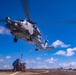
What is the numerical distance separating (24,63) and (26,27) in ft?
168

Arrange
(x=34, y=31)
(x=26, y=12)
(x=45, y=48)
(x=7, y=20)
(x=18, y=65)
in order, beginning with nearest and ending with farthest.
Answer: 1. (x=26, y=12)
2. (x=7, y=20)
3. (x=34, y=31)
4. (x=45, y=48)
5. (x=18, y=65)

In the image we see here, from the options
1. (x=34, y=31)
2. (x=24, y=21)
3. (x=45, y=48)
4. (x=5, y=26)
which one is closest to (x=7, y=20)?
(x=5, y=26)

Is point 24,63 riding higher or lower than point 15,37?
higher

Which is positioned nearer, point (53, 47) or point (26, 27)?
point (26, 27)

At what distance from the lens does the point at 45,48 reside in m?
68.1

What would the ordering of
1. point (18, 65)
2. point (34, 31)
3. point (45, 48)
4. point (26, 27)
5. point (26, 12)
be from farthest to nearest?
point (18, 65)
point (45, 48)
point (34, 31)
point (26, 27)
point (26, 12)

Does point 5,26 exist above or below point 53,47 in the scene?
below

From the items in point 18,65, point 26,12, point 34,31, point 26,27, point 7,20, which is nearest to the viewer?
point 26,12

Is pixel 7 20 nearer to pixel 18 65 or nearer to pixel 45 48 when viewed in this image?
pixel 45 48

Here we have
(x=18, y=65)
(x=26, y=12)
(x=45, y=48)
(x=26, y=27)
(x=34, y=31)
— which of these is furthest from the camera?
(x=18, y=65)

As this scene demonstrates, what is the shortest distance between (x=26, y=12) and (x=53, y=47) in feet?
111

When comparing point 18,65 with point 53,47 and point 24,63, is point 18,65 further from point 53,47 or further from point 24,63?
point 53,47

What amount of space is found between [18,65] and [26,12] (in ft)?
182

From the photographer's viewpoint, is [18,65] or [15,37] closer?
[15,37]
